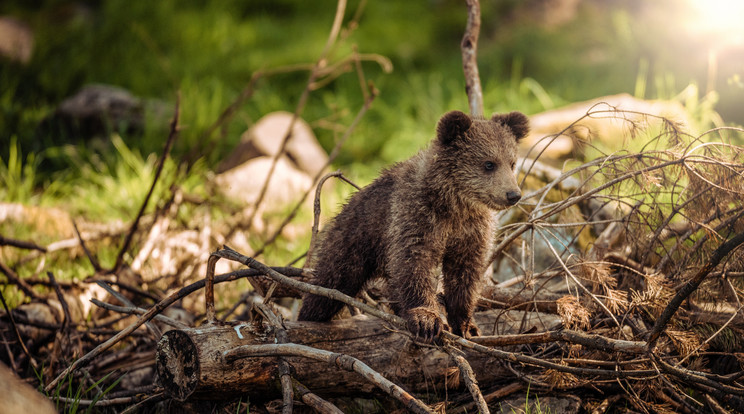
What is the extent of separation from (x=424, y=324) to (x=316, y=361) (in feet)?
1.93

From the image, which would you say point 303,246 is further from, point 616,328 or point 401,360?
point 616,328

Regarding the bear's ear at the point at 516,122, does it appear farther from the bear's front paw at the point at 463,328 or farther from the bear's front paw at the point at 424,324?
the bear's front paw at the point at 424,324

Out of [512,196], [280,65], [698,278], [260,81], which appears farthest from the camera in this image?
[260,81]

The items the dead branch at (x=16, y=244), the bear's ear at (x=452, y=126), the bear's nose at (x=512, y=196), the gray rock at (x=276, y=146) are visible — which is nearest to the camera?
the bear's nose at (x=512, y=196)

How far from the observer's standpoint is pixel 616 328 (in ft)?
10.2

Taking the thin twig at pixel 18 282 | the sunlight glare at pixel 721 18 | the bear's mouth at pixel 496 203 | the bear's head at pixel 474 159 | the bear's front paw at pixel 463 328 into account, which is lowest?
the thin twig at pixel 18 282

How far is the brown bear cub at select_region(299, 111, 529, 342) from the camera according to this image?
294 centimetres

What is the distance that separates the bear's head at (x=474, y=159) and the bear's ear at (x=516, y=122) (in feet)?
0.53

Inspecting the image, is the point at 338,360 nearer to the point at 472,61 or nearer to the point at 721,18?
the point at 472,61

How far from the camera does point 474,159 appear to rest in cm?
305

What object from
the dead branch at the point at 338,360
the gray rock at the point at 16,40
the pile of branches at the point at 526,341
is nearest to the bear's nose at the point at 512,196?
the pile of branches at the point at 526,341

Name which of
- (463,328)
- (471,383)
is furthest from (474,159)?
(471,383)

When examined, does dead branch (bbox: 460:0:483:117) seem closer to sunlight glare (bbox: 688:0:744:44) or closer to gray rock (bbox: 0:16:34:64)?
sunlight glare (bbox: 688:0:744:44)

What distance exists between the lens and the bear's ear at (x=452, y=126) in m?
3.00
